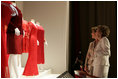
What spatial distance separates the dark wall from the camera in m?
5.85

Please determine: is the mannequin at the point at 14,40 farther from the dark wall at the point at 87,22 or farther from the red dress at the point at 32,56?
the dark wall at the point at 87,22

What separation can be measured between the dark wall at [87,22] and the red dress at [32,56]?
2.52 m

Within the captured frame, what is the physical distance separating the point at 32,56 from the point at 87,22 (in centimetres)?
287

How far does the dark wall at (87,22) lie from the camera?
230 inches

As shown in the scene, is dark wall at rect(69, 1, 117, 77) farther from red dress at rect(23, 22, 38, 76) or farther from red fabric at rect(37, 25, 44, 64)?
red dress at rect(23, 22, 38, 76)

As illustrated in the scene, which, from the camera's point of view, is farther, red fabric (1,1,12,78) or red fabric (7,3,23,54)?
red fabric (7,3,23,54)

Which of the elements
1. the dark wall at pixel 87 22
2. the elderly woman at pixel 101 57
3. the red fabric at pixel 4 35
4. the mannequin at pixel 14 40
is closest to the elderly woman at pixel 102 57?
the elderly woman at pixel 101 57

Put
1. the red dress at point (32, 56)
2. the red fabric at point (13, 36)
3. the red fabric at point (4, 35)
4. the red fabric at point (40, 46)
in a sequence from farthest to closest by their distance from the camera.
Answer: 1. the red fabric at point (40, 46)
2. the red dress at point (32, 56)
3. the red fabric at point (13, 36)
4. the red fabric at point (4, 35)

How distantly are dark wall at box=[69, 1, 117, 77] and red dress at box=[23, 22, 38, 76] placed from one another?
99.3 inches

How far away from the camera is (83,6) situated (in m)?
6.04

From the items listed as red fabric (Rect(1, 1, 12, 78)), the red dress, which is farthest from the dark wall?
red fabric (Rect(1, 1, 12, 78))

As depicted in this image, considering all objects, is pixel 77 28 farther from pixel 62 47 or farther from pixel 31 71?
pixel 31 71

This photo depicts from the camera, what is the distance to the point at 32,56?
3.57 meters

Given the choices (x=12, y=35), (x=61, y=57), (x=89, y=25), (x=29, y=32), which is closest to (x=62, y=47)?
(x=61, y=57)
